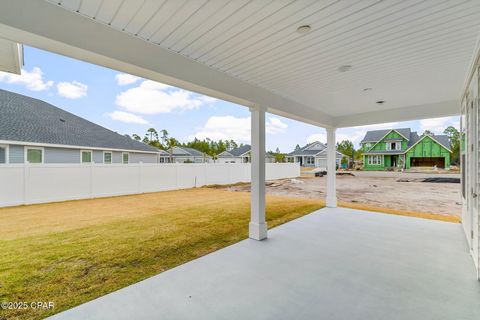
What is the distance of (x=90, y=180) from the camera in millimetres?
8039

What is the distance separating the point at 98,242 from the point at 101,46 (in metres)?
3.25

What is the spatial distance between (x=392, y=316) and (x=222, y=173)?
11458mm

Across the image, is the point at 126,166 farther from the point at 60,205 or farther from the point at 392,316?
the point at 392,316

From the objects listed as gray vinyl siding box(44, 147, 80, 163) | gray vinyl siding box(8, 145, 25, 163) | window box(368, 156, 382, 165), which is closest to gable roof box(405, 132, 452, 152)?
window box(368, 156, 382, 165)

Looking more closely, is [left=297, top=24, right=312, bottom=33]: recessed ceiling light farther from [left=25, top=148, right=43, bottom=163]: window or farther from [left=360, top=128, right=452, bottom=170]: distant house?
[left=360, top=128, right=452, bottom=170]: distant house

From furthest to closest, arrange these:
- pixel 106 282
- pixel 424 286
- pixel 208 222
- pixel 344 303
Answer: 1. pixel 208 222
2. pixel 106 282
3. pixel 424 286
4. pixel 344 303

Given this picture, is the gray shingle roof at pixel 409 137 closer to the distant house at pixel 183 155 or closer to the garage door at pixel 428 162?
the garage door at pixel 428 162

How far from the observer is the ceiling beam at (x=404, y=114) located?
4391 mm

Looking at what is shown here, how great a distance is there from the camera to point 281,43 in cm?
233

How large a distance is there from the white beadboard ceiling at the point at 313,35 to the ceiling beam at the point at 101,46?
0.24 feet

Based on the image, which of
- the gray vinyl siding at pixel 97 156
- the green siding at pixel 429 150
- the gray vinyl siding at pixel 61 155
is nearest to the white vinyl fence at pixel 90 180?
the gray vinyl siding at pixel 61 155

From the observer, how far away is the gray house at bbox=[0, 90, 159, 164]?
8.88m

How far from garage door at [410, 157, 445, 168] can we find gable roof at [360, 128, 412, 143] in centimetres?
223

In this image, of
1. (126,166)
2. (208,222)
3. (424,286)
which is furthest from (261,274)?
(126,166)
